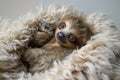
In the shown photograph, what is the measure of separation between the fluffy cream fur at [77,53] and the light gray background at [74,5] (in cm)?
13

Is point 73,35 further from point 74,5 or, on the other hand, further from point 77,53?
point 74,5

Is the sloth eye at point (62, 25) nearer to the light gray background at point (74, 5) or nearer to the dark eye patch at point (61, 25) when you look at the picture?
the dark eye patch at point (61, 25)

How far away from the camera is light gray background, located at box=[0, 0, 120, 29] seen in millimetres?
915

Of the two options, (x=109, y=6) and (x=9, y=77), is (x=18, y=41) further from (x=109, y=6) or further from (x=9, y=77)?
(x=109, y=6)

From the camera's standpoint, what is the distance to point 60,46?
750 millimetres

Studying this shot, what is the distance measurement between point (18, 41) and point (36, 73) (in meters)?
0.11

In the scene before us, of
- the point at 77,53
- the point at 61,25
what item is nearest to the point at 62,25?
the point at 61,25

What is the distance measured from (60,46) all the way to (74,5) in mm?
244

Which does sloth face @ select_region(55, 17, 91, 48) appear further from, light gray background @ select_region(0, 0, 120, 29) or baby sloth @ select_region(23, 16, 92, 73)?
light gray background @ select_region(0, 0, 120, 29)

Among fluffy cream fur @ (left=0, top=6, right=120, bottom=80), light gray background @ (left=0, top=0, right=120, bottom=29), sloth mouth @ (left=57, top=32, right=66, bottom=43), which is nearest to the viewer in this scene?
fluffy cream fur @ (left=0, top=6, right=120, bottom=80)

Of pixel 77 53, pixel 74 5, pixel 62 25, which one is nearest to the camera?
pixel 77 53

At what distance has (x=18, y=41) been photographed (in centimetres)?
74

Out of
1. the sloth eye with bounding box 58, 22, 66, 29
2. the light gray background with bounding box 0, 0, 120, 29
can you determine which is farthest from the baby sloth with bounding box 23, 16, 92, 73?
the light gray background with bounding box 0, 0, 120, 29

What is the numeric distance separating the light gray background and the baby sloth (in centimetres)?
17
